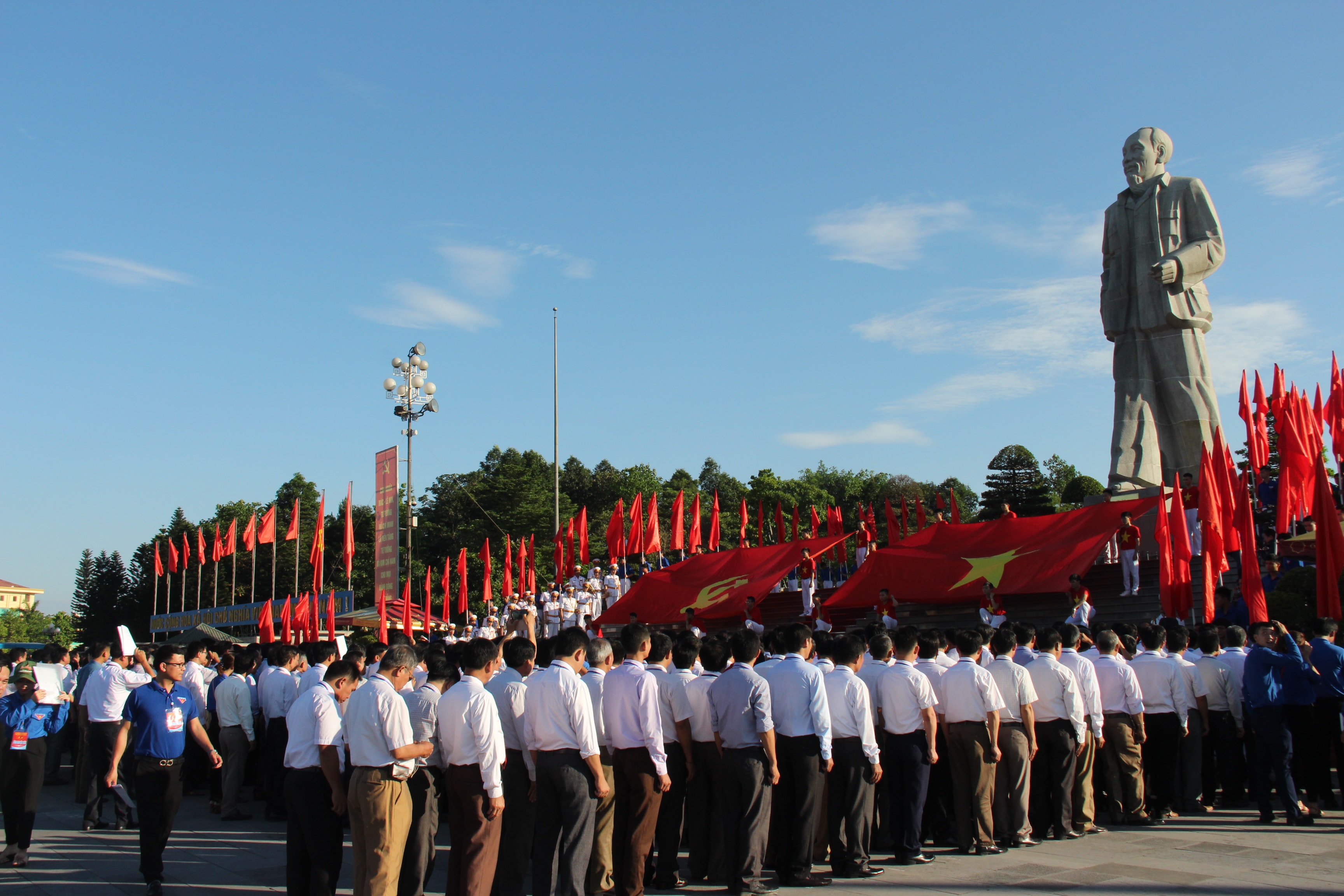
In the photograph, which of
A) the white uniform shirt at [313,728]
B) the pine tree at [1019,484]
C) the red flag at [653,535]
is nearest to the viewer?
the white uniform shirt at [313,728]

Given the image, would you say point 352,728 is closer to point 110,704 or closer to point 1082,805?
point 110,704

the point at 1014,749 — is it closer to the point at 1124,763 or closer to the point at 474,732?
the point at 1124,763

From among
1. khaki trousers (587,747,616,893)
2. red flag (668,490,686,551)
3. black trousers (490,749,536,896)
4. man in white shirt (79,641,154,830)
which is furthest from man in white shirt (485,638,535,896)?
red flag (668,490,686,551)

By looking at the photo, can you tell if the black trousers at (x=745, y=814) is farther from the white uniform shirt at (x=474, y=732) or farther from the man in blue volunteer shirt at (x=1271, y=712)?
the man in blue volunteer shirt at (x=1271, y=712)

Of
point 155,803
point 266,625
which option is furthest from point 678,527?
point 155,803

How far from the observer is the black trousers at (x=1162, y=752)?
8977 millimetres

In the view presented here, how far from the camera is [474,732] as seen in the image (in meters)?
5.88

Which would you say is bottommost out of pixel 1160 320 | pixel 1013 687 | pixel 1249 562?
pixel 1013 687

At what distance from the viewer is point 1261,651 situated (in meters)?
8.72

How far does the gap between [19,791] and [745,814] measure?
5.74 metres

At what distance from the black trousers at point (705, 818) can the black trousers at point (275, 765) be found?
4.82 m

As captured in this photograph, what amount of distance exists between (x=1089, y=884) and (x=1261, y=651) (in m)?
3.33

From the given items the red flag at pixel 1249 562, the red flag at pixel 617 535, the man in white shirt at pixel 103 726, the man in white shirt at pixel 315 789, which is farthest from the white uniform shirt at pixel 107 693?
the red flag at pixel 617 535

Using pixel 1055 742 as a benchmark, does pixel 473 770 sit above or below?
above
